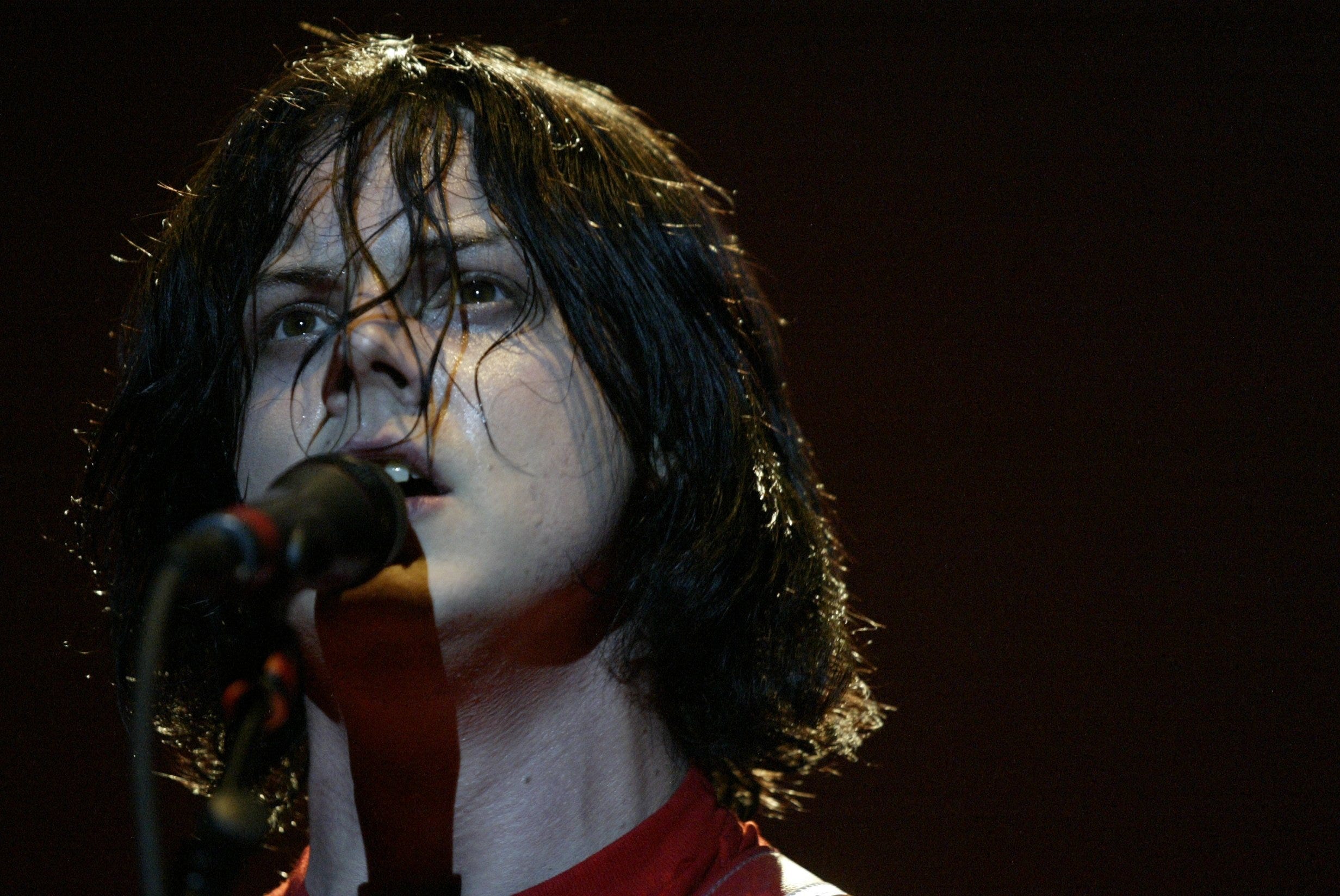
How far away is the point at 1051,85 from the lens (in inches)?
96.0

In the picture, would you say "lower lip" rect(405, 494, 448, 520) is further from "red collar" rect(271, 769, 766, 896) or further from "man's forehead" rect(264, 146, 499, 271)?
"red collar" rect(271, 769, 766, 896)

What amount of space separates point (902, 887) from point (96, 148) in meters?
2.19

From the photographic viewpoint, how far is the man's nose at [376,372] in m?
1.36

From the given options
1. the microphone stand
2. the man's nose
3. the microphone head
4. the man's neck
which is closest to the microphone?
the microphone head

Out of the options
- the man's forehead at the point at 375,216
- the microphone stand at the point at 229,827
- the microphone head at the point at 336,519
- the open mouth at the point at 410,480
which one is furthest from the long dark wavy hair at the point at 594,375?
the microphone stand at the point at 229,827

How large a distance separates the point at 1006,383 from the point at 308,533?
5.91ft

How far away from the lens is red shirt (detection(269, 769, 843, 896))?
1.41m

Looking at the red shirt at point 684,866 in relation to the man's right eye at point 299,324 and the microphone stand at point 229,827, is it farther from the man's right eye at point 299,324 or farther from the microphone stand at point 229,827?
the man's right eye at point 299,324

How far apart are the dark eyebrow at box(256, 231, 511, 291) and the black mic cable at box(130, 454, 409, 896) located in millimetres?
446

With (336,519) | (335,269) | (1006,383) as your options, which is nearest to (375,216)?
(335,269)

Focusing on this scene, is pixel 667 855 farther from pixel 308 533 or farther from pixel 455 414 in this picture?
pixel 308 533

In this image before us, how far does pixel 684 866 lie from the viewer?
1461 millimetres

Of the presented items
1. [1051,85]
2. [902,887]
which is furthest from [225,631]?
[1051,85]

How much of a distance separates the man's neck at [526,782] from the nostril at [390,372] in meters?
0.37
